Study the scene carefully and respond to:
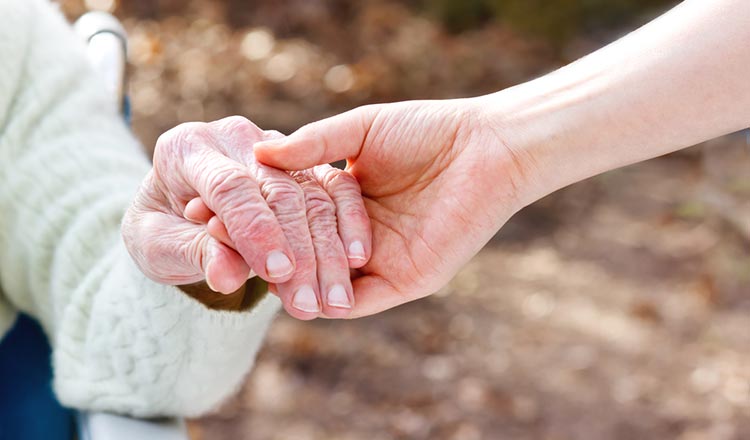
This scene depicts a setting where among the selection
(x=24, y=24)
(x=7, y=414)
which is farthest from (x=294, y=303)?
(x=24, y=24)

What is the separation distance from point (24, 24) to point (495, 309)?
1.95 m

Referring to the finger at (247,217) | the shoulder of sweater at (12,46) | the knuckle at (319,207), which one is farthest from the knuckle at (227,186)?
the shoulder of sweater at (12,46)

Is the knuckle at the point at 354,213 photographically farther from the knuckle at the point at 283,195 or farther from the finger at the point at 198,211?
the finger at the point at 198,211

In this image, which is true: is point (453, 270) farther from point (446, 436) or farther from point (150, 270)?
point (446, 436)

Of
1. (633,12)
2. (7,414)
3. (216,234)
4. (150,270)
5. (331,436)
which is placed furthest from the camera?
(633,12)

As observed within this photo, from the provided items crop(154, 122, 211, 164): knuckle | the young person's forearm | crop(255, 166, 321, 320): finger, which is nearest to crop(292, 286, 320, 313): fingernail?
crop(255, 166, 321, 320): finger

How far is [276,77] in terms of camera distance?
400 centimetres

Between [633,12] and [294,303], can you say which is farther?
[633,12]

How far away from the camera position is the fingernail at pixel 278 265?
930 mm

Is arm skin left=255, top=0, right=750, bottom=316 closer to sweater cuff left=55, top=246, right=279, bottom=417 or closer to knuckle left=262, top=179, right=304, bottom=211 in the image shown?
knuckle left=262, top=179, right=304, bottom=211

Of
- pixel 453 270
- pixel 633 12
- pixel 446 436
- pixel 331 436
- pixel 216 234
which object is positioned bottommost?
pixel 331 436

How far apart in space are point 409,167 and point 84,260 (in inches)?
20.4

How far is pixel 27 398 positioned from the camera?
1335 mm

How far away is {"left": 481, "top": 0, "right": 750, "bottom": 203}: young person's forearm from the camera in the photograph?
1.00m
